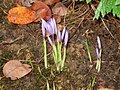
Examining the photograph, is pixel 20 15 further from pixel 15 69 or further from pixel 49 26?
pixel 15 69

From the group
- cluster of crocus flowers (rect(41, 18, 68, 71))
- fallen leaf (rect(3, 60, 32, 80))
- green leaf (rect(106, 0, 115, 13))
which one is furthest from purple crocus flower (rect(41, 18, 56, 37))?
green leaf (rect(106, 0, 115, 13))

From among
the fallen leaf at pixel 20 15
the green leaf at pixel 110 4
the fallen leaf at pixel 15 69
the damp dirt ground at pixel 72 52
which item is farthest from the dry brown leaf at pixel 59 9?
the fallen leaf at pixel 15 69

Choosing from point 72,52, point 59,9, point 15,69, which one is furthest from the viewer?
point 59,9

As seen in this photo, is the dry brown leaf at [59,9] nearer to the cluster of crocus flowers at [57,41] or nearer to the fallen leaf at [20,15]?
the fallen leaf at [20,15]

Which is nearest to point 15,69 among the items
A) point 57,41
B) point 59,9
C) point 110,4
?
point 57,41

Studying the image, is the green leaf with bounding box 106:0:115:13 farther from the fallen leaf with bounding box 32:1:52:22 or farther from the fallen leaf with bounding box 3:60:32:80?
the fallen leaf with bounding box 3:60:32:80
